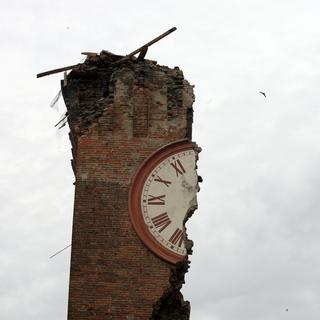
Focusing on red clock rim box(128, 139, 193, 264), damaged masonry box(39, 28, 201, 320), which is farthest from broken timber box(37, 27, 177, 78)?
red clock rim box(128, 139, 193, 264)

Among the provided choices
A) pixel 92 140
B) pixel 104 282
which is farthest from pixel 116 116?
pixel 104 282

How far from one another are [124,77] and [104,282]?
4.06 meters

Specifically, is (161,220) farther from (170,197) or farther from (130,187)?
(130,187)

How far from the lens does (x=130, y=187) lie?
53.4ft

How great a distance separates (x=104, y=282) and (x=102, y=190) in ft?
5.61

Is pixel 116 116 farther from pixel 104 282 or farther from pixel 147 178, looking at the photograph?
pixel 104 282

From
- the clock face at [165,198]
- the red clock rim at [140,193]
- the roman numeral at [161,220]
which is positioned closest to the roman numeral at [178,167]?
the clock face at [165,198]

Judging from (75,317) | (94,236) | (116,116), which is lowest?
(75,317)

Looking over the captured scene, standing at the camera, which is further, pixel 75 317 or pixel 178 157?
pixel 178 157

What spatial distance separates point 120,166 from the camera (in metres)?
16.5

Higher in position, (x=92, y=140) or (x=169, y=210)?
(x=92, y=140)

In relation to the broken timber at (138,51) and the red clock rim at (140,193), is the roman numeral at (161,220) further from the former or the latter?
the broken timber at (138,51)

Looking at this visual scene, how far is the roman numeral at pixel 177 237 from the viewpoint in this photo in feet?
52.9

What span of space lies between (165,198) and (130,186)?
682mm
